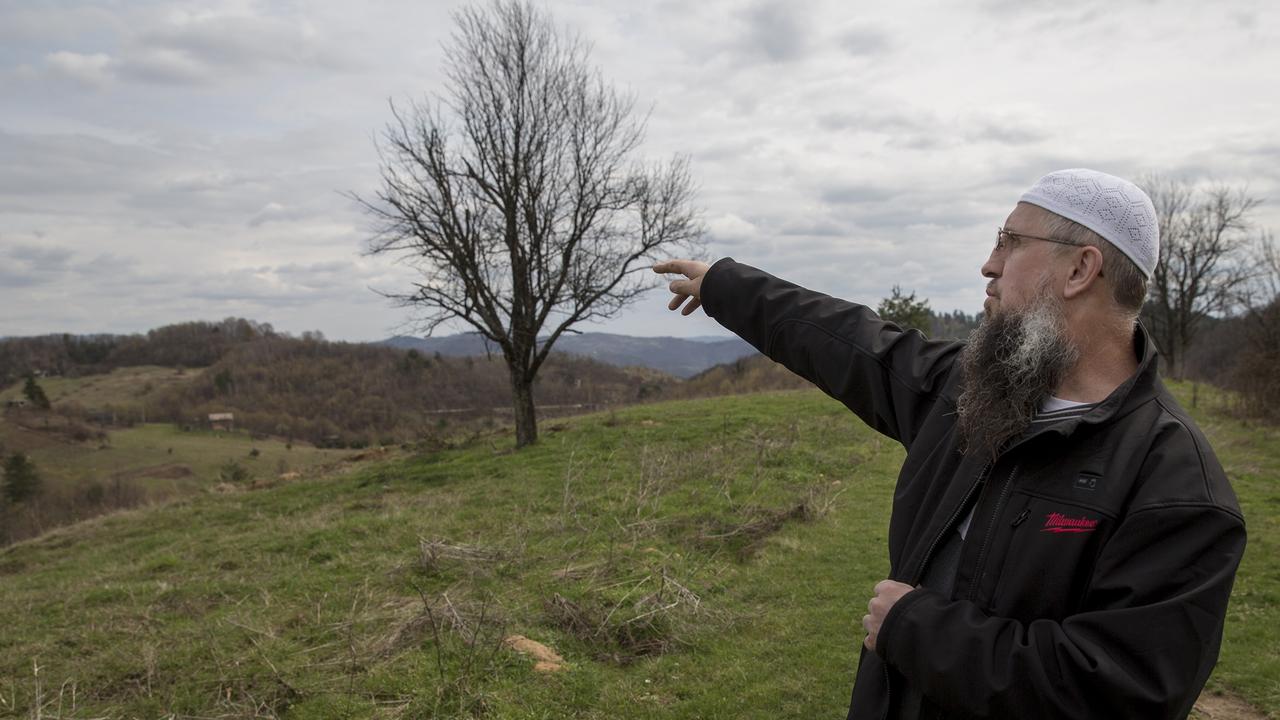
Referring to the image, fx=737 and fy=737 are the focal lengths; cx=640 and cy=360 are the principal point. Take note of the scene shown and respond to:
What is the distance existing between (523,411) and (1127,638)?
1705 centimetres

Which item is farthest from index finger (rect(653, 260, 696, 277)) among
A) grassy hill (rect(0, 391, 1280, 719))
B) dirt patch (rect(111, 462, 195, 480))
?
dirt patch (rect(111, 462, 195, 480))

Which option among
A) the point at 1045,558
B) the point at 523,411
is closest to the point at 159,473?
the point at 523,411

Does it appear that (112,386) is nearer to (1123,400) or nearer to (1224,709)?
(1224,709)

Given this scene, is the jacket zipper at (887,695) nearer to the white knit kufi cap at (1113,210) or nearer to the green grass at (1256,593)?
the white knit kufi cap at (1113,210)

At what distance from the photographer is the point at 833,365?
2.47 m

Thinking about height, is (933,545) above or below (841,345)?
below

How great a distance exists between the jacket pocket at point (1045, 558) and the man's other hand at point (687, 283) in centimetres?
143

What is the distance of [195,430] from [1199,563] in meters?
68.8

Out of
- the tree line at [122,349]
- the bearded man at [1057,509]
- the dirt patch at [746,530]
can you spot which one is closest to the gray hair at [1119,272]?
the bearded man at [1057,509]

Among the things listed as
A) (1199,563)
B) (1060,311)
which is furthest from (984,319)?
(1199,563)

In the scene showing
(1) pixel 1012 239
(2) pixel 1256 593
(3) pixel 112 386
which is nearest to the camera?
(1) pixel 1012 239

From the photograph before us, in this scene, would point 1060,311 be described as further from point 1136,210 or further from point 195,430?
point 195,430

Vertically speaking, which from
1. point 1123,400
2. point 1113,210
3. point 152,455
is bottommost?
point 152,455

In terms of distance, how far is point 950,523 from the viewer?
1.89m
